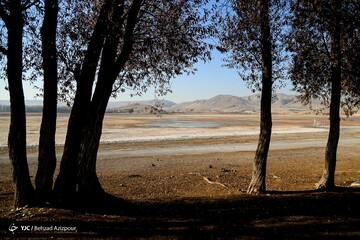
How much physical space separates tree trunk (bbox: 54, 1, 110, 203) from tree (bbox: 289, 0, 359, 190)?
6978mm

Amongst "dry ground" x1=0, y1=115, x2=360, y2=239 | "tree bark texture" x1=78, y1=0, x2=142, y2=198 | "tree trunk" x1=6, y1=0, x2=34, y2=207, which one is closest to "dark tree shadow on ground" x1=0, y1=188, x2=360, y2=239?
"dry ground" x1=0, y1=115, x2=360, y2=239

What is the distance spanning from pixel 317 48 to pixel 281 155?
1774 cm

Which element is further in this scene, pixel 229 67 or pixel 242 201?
pixel 229 67

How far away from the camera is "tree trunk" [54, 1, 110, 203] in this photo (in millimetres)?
9211

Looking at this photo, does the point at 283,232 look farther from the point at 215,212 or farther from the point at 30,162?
the point at 30,162

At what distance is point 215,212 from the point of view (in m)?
9.14

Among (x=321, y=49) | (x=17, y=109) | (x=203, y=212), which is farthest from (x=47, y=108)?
(x=321, y=49)

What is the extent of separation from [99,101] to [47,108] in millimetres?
1494

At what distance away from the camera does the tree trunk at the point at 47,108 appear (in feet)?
30.1

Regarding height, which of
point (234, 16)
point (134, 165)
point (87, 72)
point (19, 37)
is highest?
point (234, 16)

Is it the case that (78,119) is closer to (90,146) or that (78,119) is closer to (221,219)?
(90,146)

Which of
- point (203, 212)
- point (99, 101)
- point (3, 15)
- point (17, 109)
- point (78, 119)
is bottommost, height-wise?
point (203, 212)

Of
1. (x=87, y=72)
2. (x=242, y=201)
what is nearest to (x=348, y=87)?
(x=242, y=201)

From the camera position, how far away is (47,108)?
919 centimetres
